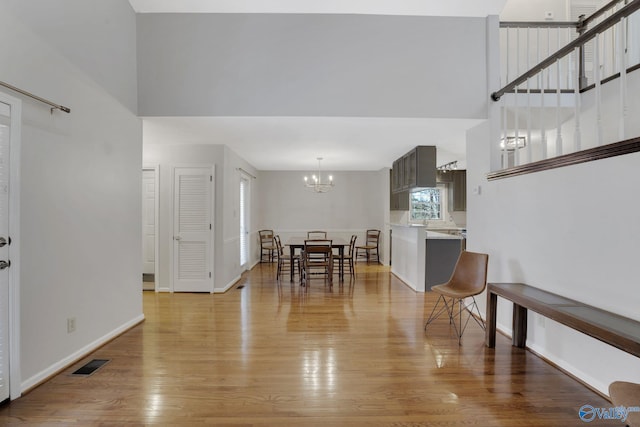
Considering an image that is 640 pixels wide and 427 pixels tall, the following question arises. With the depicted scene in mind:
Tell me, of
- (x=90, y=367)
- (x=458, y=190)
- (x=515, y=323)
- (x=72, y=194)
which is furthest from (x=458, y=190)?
(x=90, y=367)

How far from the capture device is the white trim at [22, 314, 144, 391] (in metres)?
2.17

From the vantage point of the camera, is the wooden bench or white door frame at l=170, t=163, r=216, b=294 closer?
the wooden bench

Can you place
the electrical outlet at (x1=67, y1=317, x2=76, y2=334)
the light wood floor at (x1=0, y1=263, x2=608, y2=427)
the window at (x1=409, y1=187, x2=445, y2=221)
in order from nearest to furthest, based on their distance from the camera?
the light wood floor at (x1=0, y1=263, x2=608, y2=427) → the electrical outlet at (x1=67, y1=317, x2=76, y2=334) → the window at (x1=409, y1=187, x2=445, y2=221)

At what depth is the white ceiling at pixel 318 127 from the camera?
3369 millimetres

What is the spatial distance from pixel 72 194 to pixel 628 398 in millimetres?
3728

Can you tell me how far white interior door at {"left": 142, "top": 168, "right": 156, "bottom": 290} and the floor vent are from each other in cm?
248

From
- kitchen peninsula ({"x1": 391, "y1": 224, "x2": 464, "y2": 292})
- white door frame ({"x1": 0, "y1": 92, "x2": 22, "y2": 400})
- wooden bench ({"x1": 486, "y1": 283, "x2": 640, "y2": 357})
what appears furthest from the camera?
kitchen peninsula ({"x1": 391, "y1": 224, "x2": 464, "y2": 292})

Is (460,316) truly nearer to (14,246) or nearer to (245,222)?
(14,246)

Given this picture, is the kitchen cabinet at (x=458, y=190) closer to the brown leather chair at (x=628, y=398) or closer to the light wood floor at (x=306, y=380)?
the light wood floor at (x=306, y=380)

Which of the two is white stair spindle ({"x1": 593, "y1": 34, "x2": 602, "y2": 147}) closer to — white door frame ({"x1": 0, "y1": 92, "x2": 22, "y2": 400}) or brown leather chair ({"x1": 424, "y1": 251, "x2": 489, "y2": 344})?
brown leather chair ({"x1": 424, "y1": 251, "x2": 489, "y2": 344})

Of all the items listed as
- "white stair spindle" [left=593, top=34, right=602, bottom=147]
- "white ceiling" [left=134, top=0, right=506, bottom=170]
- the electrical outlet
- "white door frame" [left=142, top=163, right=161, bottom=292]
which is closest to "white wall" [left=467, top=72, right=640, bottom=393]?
"white stair spindle" [left=593, top=34, right=602, bottom=147]

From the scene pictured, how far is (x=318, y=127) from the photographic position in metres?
3.92

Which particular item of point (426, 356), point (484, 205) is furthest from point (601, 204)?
point (426, 356)

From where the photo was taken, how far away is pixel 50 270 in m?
2.32
